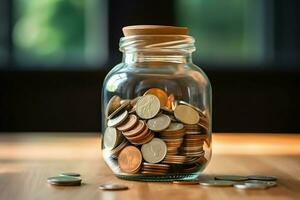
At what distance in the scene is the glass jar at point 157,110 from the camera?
3.11ft

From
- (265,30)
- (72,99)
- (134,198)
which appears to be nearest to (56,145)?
(134,198)

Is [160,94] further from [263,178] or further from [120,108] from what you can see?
[263,178]

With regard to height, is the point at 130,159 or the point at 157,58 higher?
the point at 157,58

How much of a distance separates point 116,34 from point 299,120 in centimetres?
93

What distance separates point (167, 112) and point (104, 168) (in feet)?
0.76

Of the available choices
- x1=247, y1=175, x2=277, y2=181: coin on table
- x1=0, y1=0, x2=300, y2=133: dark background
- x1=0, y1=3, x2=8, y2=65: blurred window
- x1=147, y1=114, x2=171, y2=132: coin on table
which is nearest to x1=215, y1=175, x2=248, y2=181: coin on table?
x1=247, y1=175, x2=277, y2=181: coin on table

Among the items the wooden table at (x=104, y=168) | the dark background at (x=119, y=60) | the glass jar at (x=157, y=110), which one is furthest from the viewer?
the dark background at (x=119, y=60)

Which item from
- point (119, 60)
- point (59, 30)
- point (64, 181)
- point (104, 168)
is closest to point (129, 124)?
point (64, 181)

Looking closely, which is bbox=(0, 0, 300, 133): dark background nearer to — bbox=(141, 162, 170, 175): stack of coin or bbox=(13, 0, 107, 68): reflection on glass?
bbox=(13, 0, 107, 68): reflection on glass

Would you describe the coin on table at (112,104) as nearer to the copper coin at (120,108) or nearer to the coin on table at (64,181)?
the copper coin at (120,108)

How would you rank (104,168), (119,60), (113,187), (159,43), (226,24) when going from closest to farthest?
(113,187) < (159,43) < (104,168) < (119,60) < (226,24)

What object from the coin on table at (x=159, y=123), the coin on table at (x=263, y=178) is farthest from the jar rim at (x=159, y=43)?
the coin on table at (x=263, y=178)

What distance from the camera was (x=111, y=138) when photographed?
99cm

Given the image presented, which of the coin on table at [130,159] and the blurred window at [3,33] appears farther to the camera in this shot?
the blurred window at [3,33]
